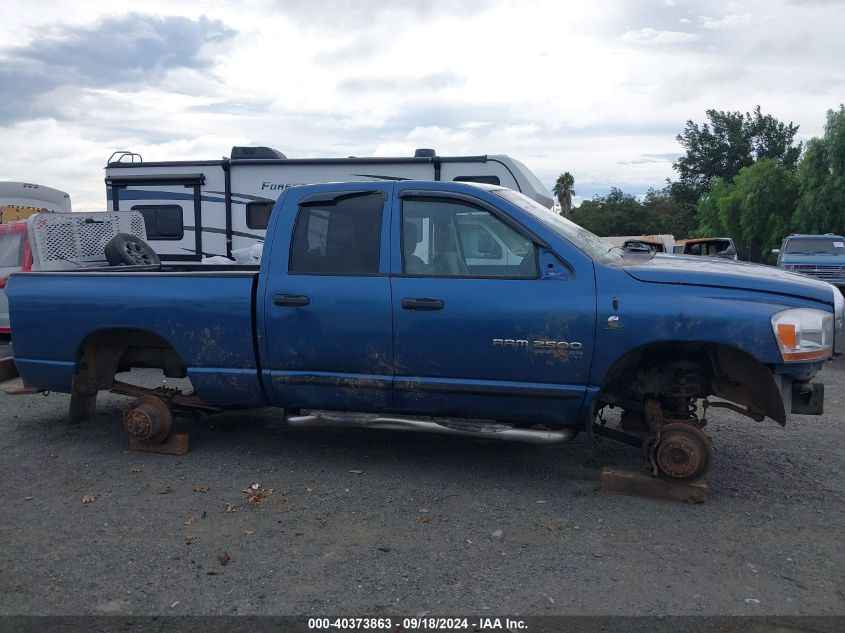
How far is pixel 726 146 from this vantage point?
56094 millimetres

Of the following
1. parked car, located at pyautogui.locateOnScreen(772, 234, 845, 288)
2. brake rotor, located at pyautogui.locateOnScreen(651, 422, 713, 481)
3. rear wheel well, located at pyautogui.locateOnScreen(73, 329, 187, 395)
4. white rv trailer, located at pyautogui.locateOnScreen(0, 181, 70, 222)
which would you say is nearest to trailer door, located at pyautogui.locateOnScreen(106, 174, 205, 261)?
white rv trailer, located at pyautogui.locateOnScreen(0, 181, 70, 222)

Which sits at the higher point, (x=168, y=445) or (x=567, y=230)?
(x=567, y=230)

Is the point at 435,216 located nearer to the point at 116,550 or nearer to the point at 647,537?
the point at 647,537

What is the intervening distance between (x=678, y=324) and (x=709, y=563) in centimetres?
137

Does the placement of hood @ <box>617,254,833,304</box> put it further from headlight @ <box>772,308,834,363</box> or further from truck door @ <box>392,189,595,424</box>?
truck door @ <box>392,189,595,424</box>

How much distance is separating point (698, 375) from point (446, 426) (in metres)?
1.66

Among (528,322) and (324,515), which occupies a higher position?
(528,322)

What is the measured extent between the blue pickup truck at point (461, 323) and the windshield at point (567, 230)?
0.03 metres

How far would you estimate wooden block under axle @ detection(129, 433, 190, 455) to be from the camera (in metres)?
5.89

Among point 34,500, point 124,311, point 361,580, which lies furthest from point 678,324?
point 34,500

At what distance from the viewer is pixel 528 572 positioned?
3.88m

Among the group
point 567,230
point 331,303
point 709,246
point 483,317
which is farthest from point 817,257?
point 331,303

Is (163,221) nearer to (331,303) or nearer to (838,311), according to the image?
(331,303)

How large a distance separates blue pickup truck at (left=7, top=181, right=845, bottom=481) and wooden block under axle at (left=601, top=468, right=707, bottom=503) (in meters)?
0.09
